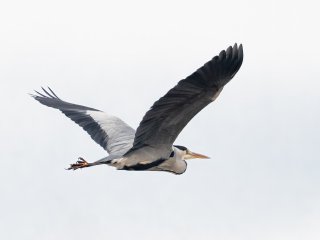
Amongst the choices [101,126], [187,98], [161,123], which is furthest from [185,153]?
[187,98]

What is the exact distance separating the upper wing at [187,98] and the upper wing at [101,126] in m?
A: 1.26

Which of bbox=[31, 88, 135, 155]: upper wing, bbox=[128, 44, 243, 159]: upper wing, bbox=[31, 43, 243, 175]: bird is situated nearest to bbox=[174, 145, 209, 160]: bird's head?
bbox=[31, 43, 243, 175]: bird

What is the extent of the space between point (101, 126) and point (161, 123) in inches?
122

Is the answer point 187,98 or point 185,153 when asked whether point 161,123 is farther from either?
point 185,153

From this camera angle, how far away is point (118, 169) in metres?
13.7

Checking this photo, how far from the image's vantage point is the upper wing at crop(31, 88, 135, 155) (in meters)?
15.0

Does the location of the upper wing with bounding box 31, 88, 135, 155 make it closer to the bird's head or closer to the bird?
the bird

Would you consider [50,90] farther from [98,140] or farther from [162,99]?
[162,99]

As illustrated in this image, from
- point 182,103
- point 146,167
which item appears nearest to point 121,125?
point 146,167

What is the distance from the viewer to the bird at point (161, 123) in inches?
465

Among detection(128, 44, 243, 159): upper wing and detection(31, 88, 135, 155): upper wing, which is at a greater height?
detection(31, 88, 135, 155): upper wing

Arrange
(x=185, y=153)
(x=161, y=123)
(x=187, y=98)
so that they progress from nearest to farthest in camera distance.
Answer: (x=187, y=98), (x=161, y=123), (x=185, y=153)

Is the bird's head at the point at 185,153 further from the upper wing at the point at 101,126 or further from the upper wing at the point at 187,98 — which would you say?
the upper wing at the point at 187,98

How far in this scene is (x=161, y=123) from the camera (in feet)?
42.0
